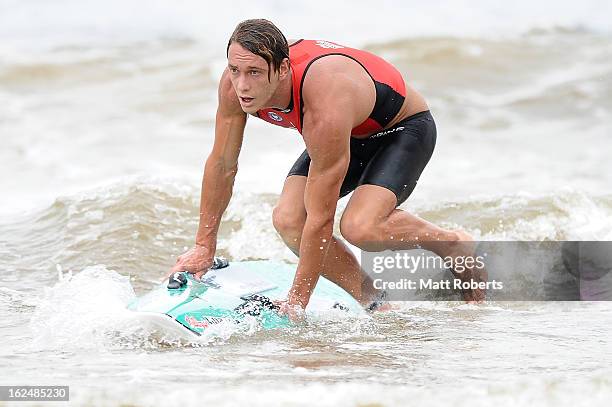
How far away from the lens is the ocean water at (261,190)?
421 centimetres

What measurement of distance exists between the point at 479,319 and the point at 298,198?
125cm

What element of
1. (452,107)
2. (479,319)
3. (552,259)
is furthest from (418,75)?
(479,319)

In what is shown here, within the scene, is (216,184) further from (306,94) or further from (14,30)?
(14,30)

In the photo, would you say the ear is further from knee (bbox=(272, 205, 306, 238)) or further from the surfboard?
the surfboard

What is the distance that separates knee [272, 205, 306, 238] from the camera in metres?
5.26

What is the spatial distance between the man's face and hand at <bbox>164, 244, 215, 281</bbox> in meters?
Result: 1.05

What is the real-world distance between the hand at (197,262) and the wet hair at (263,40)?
1.26 metres

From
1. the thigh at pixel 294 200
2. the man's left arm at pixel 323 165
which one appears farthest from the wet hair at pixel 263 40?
the thigh at pixel 294 200

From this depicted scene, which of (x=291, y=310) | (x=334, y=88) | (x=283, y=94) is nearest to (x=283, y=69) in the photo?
(x=283, y=94)

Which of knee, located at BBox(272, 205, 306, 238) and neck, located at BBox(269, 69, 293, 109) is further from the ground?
neck, located at BBox(269, 69, 293, 109)

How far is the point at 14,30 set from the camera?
1944 centimetres

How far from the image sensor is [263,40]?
439 centimetres

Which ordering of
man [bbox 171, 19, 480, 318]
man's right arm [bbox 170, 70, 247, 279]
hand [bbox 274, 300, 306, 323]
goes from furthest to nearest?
man's right arm [bbox 170, 70, 247, 279]
hand [bbox 274, 300, 306, 323]
man [bbox 171, 19, 480, 318]

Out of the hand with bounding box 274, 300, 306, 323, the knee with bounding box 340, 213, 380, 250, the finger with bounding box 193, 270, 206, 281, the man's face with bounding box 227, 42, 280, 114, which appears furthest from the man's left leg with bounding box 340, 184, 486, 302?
the man's face with bounding box 227, 42, 280, 114
